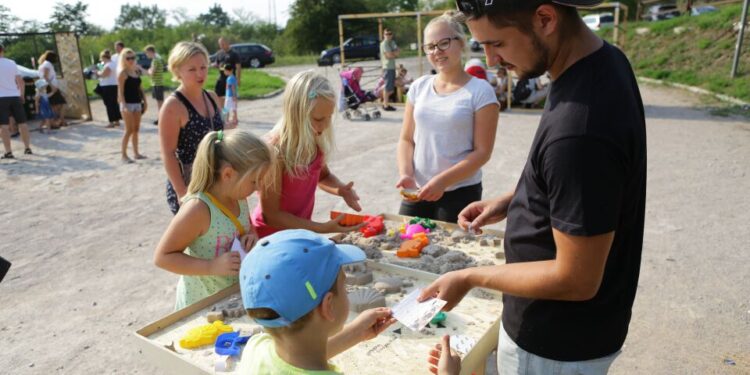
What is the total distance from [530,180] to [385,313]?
2.21 ft

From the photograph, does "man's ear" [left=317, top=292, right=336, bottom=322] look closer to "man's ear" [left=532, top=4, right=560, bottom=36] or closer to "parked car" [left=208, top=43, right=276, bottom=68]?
"man's ear" [left=532, top=4, right=560, bottom=36]

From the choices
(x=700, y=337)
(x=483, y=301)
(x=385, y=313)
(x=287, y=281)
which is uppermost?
(x=287, y=281)

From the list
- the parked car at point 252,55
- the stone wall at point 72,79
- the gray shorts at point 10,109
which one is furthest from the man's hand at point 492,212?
the parked car at point 252,55

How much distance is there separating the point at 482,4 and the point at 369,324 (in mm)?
1044

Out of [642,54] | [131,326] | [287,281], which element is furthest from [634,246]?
[642,54]

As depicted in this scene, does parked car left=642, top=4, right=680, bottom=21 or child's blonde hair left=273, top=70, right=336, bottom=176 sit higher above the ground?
parked car left=642, top=4, right=680, bottom=21

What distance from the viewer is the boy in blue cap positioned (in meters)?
1.42

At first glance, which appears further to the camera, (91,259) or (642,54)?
(642,54)

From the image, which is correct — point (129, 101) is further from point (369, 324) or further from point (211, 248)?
point (369, 324)

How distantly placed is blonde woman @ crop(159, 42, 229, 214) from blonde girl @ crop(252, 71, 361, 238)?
843 mm

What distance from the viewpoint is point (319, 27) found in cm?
4081

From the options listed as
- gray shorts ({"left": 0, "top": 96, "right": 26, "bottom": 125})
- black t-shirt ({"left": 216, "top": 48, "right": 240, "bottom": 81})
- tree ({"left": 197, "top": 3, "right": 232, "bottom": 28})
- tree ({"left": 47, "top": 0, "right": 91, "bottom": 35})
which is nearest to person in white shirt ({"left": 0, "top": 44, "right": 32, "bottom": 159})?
gray shorts ({"left": 0, "top": 96, "right": 26, "bottom": 125})

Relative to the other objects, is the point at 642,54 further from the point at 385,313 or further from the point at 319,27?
the point at 319,27

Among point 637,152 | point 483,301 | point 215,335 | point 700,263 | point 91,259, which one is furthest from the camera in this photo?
point 91,259
